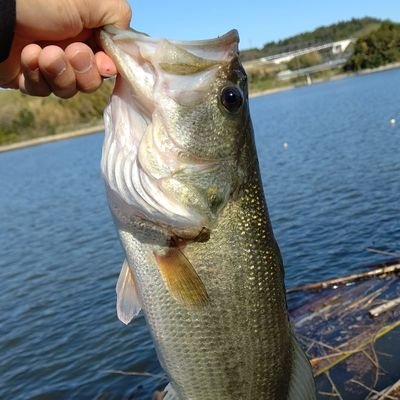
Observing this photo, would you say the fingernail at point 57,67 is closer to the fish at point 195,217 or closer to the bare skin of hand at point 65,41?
the bare skin of hand at point 65,41

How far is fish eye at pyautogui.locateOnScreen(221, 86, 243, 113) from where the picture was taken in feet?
8.14

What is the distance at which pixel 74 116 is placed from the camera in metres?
100

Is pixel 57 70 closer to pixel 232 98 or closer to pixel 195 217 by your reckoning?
pixel 232 98

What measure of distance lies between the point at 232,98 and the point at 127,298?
41.6 inches

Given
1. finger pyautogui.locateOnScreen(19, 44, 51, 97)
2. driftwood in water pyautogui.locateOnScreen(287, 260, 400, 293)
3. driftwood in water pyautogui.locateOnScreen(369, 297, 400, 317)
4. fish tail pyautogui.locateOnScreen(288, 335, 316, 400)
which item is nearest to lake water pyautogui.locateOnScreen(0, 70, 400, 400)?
driftwood in water pyautogui.locateOnScreen(287, 260, 400, 293)

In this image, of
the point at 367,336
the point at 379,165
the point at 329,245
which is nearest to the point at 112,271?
the point at 329,245

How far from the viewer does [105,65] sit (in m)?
2.58

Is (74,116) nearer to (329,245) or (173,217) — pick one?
(329,245)

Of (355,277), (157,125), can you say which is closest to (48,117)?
(355,277)

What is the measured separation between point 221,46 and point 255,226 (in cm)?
81

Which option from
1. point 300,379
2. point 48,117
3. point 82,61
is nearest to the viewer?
point 82,61

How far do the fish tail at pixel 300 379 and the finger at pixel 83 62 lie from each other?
1.58m

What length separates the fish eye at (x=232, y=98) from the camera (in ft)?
8.14

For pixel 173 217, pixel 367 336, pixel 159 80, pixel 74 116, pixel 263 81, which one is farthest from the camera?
pixel 263 81
